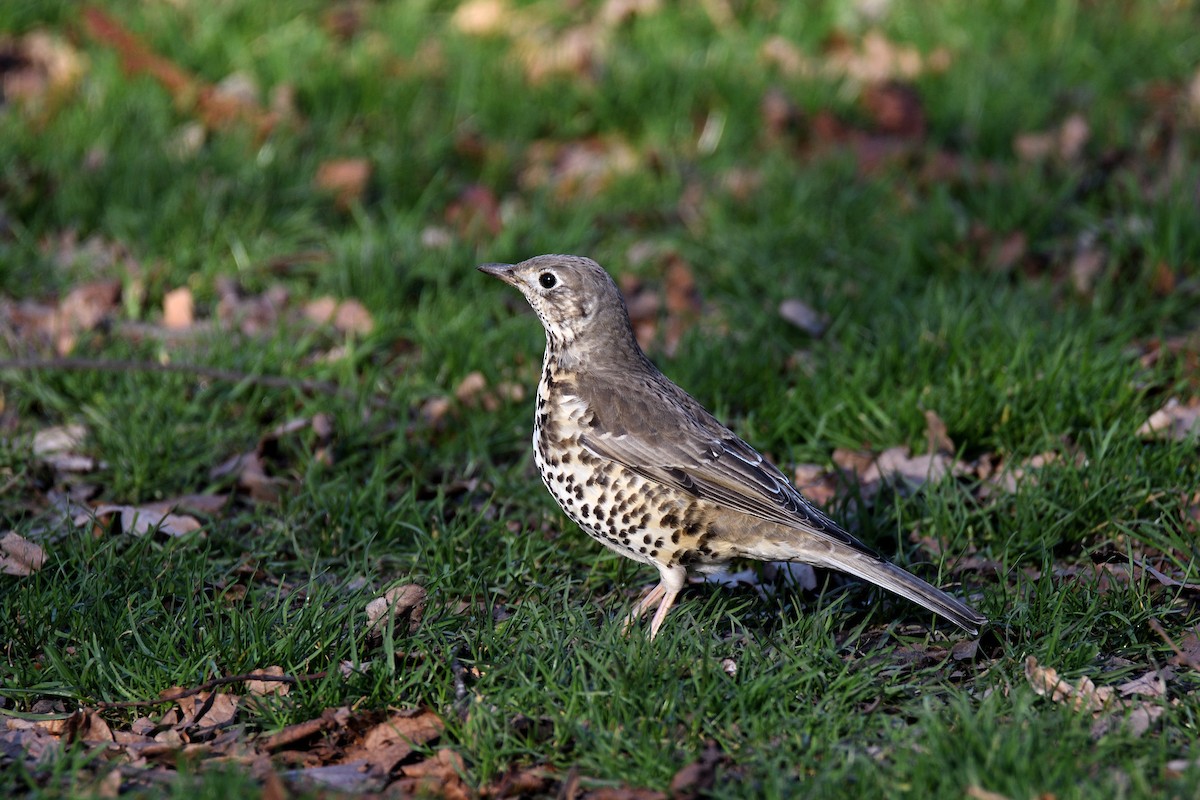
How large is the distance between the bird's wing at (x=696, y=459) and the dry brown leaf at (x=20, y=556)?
2056mm

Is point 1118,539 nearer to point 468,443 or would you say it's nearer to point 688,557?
point 688,557

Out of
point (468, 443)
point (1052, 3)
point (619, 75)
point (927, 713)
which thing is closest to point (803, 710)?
point (927, 713)

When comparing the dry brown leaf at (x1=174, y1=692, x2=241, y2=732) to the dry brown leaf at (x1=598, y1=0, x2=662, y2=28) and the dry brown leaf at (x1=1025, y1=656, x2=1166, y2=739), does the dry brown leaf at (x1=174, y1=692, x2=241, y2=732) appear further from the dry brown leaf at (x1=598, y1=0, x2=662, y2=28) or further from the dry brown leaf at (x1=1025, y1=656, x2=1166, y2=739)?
the dry brown leaf at (x1=598, y1=0, x2=662, y2=28)

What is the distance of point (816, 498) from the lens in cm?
588

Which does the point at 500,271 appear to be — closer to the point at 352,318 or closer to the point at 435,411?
the point at 435,411

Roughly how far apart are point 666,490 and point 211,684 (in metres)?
1.71

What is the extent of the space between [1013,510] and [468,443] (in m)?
2.38

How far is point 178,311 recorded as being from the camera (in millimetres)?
7207

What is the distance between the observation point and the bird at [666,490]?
489 cm

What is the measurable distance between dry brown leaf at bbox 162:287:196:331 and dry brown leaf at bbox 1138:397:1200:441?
4680 millimetres

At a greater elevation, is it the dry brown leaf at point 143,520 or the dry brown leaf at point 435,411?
the dry brown leaf at point 143,520

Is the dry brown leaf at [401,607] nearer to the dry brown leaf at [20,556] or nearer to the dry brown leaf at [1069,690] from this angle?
the dry brown leaf at [20,556]

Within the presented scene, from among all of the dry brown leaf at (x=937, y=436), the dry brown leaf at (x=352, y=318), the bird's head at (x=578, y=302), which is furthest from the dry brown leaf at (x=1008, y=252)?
the dry brown leaf at (x=352, y=318)

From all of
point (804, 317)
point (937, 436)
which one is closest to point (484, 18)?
point (804, 317)
